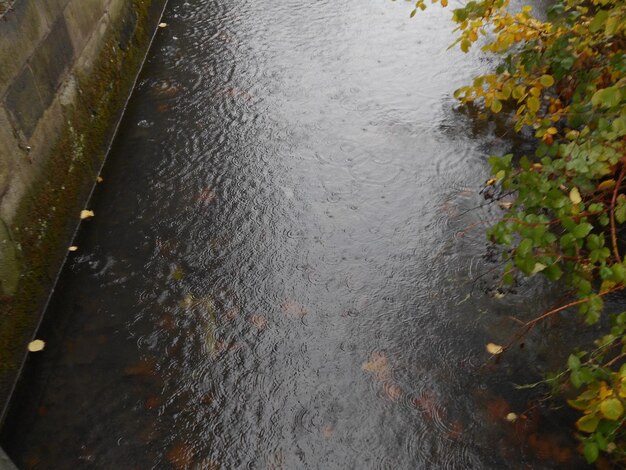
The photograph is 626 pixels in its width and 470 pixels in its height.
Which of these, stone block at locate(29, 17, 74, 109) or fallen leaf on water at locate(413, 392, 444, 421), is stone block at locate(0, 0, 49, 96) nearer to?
stone block at locate(29, 17, 74, 109)

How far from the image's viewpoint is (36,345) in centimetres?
319

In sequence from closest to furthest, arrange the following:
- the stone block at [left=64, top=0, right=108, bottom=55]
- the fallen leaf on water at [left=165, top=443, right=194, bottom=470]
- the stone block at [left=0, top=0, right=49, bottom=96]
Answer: the fallen leaf on water at [left=165, top=443, right=194, bottom=470] < the stone block at [left=0, top=0, right=49, bottom=96] < the stone block at [left=64, top=0, right=108, bottom=55]

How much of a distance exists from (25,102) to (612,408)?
10.9 ft

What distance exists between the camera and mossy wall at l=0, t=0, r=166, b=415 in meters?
3.09

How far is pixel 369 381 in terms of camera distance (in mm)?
3064

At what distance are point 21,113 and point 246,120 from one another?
1.91m

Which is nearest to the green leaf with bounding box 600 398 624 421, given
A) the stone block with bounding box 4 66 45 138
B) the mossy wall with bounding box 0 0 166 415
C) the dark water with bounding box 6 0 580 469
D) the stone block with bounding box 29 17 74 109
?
the dark water with bounding box 6 0 580 469

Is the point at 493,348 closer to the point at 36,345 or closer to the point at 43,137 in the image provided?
the point at 36,345

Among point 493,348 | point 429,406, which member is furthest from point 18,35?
point 493,348

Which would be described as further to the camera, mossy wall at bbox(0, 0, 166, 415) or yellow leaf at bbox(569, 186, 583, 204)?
mossy wall at bbox(0, 0, 166, 415)

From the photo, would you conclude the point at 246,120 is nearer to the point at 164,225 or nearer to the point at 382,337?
the point at 164,225

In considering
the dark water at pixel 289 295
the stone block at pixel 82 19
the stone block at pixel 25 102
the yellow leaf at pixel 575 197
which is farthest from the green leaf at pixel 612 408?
the stone block at pixel 82 19

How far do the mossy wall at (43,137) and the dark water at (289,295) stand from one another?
0.51 feet

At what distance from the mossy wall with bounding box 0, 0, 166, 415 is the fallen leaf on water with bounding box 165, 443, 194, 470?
92 cm
